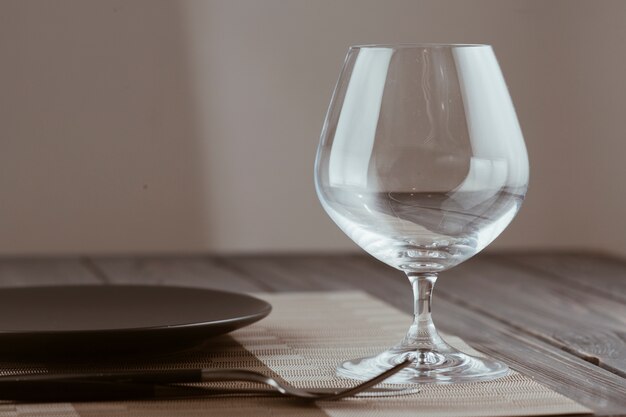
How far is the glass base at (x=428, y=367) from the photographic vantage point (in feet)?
2.12

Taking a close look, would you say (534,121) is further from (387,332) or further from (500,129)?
(500,129)

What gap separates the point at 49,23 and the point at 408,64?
1462 mm

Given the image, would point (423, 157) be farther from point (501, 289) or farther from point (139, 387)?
point (501, 289)

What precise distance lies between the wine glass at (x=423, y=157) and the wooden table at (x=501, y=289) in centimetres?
12

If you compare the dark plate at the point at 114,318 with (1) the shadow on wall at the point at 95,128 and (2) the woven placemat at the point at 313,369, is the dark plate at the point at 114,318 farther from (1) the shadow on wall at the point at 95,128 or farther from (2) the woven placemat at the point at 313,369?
(1) the shadow on wall at the point at 95,128

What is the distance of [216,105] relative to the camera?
80.2 inches

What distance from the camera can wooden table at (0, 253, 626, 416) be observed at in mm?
748

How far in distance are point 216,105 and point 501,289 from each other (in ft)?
2.97

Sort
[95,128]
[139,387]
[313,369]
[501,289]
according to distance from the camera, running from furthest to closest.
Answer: [95,128] < [501,289] < [313,369] < [139,387]

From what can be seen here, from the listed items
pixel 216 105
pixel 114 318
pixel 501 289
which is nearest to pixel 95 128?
pixel 216 105

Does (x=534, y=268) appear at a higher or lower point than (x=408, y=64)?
lower

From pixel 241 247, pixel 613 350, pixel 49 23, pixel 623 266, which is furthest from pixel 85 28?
pixel 613 350

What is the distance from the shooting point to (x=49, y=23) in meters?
1.97

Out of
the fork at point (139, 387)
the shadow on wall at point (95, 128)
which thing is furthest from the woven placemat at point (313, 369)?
the shadow on wall at point (95, 128)
